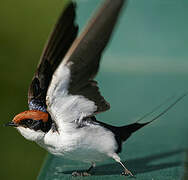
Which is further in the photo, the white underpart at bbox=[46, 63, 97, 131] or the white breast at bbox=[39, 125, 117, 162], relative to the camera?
the white breast at bbox=[39, 125, 117, 162]

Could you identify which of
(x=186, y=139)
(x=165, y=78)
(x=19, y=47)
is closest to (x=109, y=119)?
(x=186, y=139)

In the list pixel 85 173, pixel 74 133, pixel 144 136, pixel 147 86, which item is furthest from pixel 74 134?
pixel 147 86

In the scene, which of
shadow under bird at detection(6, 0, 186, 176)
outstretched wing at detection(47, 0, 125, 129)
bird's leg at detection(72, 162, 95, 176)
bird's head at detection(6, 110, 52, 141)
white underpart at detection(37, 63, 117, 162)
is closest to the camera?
outstretched wing at detection(47, 0, 125, 129)

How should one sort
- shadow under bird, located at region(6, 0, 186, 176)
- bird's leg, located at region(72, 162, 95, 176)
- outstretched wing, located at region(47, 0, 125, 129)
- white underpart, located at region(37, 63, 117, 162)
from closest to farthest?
outstretched wing, located at region(47, 0, 125, 129) → shadow under bird, located at region(6, 0, 186, 176) → white underpart, located at region(37, 63, 117, 162) → bird's leg, located at region(72, 162, 95, 176)

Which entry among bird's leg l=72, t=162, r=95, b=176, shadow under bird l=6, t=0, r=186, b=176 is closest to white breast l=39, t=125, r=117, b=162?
shadow under bird l=6, t=0, r=186, b=176

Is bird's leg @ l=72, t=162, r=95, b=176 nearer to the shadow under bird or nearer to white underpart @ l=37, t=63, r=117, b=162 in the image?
the shadow under bird

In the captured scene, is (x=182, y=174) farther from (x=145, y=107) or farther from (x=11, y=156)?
(x=11, y=156)

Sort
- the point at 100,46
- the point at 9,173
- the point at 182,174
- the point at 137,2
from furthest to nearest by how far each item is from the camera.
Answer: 1. the point at 9,173
2. the point at 137,2
3. the point at 182,174
4. the point at 100,46
